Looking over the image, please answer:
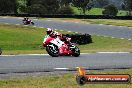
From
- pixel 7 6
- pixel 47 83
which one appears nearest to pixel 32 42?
pixel 47 83

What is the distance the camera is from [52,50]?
15.9 metres

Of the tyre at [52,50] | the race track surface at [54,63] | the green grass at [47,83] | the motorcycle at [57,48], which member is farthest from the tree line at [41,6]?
the green grass at [47,83]

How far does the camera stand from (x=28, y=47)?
27.3 meters

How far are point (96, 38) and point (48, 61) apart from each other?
20.7 meters

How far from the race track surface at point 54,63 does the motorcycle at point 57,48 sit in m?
0.83

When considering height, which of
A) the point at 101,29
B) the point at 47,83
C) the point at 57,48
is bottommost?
the point at 101,29

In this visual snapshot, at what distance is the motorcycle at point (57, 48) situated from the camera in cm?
1593

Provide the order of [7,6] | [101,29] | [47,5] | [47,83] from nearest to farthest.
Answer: [47,83], [101,29], [7,6], [47,5]

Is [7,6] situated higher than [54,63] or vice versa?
[54,63]

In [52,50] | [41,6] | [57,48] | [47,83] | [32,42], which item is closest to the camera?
[47,83]

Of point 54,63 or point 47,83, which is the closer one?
point 47,83

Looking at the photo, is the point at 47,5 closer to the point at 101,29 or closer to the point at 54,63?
the point at 101,29

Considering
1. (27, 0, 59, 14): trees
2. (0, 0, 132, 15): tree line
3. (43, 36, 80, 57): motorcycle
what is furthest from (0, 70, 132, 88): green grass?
(27, 0, 59, 14): trees

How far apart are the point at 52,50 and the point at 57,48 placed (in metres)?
0.47
